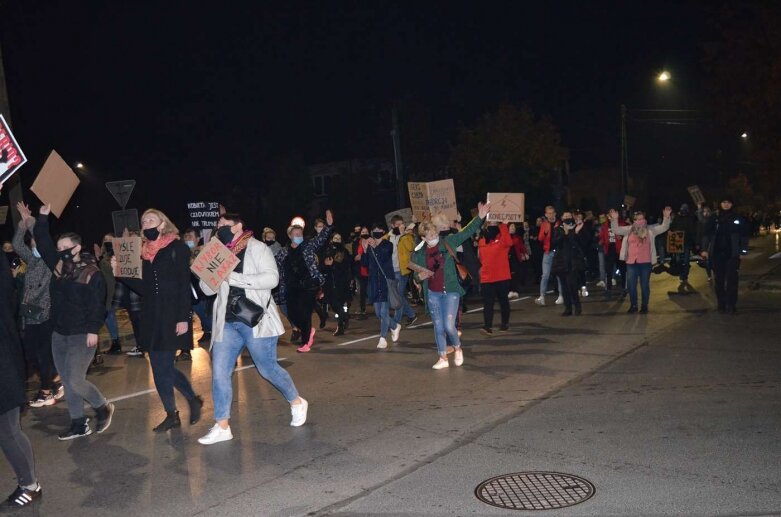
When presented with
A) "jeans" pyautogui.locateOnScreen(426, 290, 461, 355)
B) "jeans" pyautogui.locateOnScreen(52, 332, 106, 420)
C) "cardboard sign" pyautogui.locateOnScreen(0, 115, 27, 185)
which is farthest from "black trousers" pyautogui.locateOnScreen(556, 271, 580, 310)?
"jeans" pyautogui.locateOnScreen(52, 332, 106, 420)

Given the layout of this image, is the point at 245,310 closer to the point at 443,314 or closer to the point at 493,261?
the point at 443,314

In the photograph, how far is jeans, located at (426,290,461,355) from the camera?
932 centimetres

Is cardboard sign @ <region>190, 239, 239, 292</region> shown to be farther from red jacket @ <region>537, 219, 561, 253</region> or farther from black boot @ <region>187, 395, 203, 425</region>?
red jacket @ <region>537, 219, 561, 253</region>

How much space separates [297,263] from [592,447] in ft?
20.8

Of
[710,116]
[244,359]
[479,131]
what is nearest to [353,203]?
[479,131]

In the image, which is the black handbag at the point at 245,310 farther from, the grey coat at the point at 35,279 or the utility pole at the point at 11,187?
the utility pole at the point at 11,187

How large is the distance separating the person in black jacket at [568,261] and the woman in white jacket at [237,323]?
828 centimetres

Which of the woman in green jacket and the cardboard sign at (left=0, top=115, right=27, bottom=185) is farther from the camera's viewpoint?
the cardboard sign at (left=0, top=115, right=27, bottom=185)

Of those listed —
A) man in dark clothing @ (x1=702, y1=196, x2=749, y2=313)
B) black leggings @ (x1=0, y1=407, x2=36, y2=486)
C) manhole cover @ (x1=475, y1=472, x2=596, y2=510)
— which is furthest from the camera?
man in dark clothing @ (x1=702, y1=196, x2=749, y2=313)

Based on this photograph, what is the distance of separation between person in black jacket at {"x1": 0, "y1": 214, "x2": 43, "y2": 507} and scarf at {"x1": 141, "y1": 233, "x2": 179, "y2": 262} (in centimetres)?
168

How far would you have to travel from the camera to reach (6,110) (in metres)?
12.5

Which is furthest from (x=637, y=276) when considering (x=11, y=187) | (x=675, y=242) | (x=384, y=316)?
(x=11, y=187)

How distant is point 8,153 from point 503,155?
32999mm

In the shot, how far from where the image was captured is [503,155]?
4072 centimetres
